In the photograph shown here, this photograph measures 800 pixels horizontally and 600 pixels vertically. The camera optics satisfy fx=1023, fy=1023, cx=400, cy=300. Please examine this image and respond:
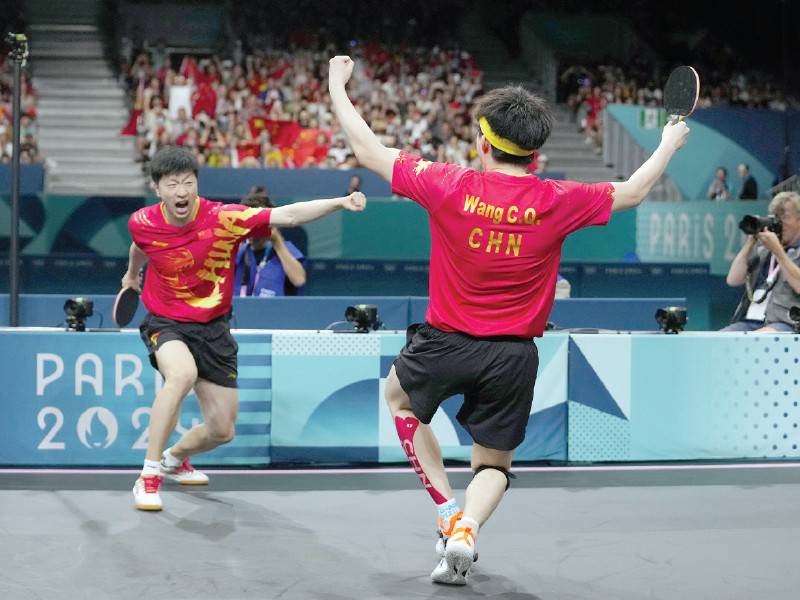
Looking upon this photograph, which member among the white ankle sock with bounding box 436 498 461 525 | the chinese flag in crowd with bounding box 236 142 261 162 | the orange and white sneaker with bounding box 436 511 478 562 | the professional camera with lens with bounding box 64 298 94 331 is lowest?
the orange and white sneaker with bounding box 436 511 478 562

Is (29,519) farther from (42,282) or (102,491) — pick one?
(42,282)

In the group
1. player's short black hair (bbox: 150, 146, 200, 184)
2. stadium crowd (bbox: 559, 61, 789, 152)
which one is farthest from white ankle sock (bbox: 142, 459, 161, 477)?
stadium crowd (bbox: 559, 61, 789, 152)

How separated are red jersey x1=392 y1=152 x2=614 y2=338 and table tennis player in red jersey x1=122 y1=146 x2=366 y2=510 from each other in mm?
1459

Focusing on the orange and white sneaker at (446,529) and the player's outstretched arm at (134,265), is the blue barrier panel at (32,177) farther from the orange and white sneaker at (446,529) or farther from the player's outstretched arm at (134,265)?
the orange and white sneaker at (446,529)

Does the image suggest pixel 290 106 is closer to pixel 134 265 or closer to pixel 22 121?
pixel 22 121

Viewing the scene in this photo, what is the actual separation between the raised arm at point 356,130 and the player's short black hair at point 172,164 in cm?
162

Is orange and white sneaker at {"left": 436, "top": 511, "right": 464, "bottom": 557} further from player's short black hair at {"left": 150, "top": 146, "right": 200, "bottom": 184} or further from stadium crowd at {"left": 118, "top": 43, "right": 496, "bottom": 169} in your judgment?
stadium crowd at {"left": 118, "top": 43, "right": 496, "bottom": 169}

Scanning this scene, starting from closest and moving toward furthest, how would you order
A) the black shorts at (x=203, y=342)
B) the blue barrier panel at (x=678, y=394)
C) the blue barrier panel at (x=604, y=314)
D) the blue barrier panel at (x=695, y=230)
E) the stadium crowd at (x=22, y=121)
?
1. the black shorts at (x=203, y=342)
2. the blue barrier panel at (x=678, y=394)
3. the blue barrier panel at (x=604, y=314)
4. the blue barrier panel at (x=695, y=230)
5. the stadium crowd at (x=22, y=121)

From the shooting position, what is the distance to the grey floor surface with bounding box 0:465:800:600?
390cm

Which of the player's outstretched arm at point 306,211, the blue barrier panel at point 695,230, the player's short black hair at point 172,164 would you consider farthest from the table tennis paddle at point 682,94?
the blue barrier panel at point 695,230

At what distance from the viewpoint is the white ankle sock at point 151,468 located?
5.12 metres

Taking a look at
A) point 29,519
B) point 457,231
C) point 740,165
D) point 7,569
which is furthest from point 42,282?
point 740,165

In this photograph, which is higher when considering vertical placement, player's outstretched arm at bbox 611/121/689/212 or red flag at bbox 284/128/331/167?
red flag at bbox 284/128/331/167

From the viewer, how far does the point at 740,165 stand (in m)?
17.1
